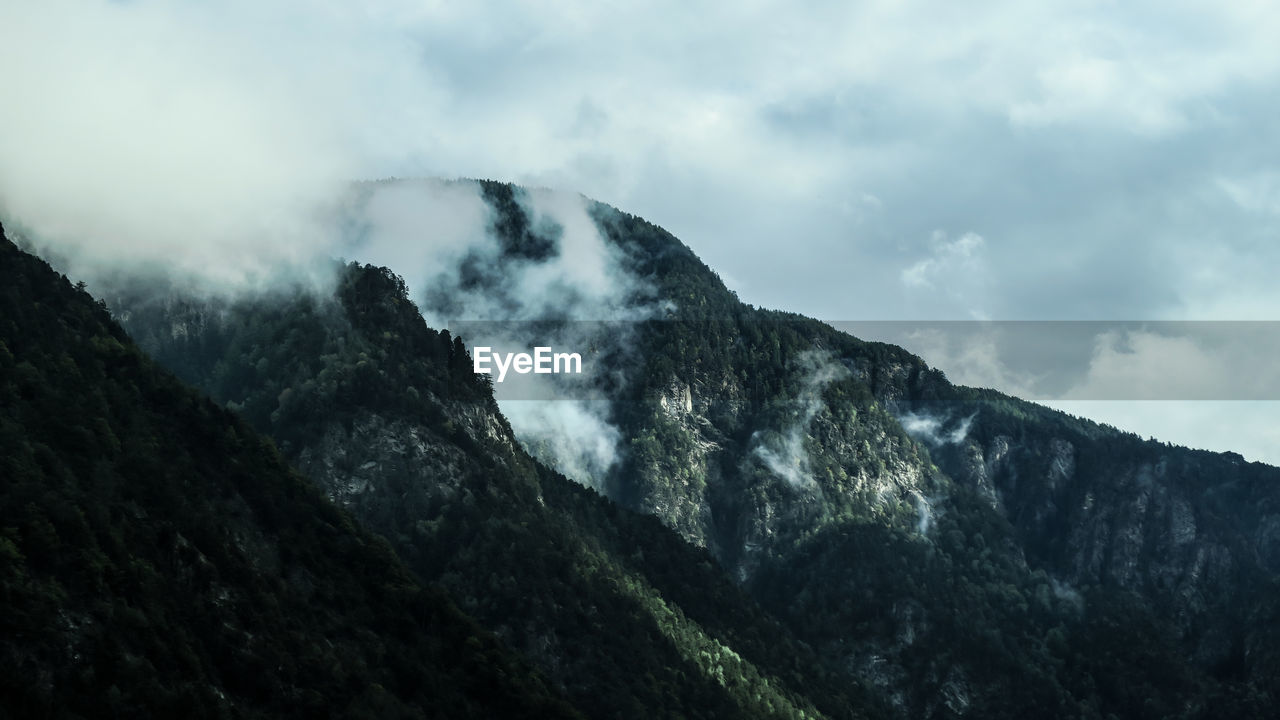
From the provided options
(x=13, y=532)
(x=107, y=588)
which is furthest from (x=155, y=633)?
(x=13, y=532)

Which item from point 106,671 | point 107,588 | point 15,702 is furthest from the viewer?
point 107,588

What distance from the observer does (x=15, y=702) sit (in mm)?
171750

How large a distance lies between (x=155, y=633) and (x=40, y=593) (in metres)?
18.2

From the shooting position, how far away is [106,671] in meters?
187

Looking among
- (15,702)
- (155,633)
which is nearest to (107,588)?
(155,633)

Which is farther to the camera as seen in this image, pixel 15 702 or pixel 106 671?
pixel 106 671

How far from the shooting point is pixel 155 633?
199 meters

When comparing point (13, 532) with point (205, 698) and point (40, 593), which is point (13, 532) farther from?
point (205, 698)

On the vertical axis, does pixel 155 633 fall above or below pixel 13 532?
below

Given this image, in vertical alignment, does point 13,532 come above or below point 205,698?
above

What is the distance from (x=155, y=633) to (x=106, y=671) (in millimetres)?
13052

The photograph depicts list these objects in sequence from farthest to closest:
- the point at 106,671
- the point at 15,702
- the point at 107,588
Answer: the point at 107,588 → the point at 106,671 → the point at 15,702

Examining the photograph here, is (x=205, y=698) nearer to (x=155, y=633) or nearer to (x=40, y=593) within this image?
(x=155, y=633)

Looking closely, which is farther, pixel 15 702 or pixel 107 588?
pixel 107 588
